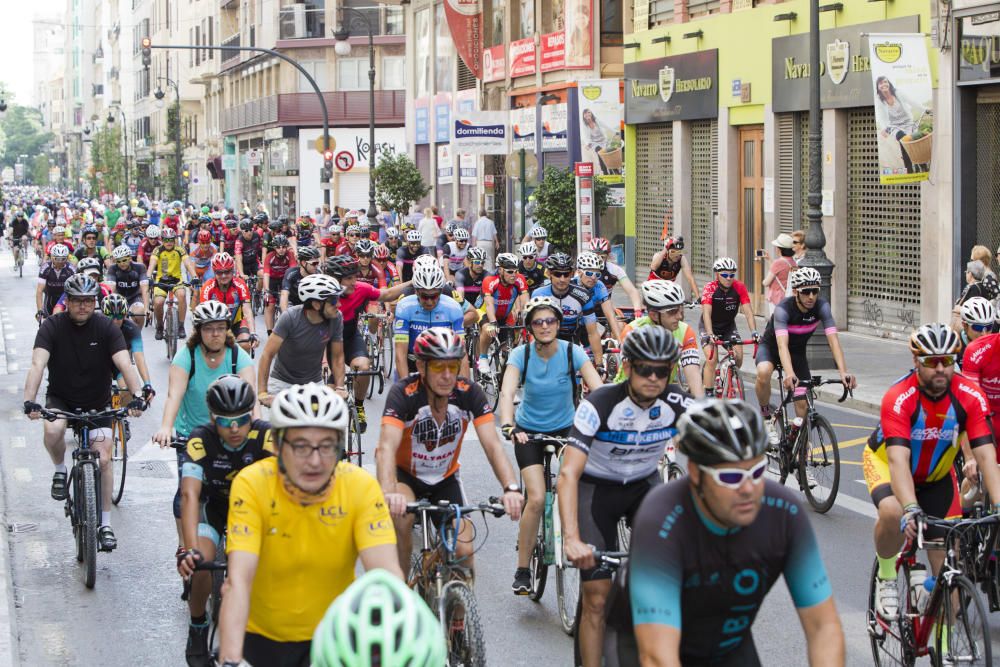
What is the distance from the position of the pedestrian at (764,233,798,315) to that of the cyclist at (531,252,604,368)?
202 inches

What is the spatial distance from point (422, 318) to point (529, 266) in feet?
18.7

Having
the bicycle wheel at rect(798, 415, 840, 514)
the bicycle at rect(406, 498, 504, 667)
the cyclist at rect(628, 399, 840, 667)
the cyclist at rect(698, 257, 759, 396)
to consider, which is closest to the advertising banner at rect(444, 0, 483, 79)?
the cyclist at rect(698, 257, 759, 396)

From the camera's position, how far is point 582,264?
16594 millimetres

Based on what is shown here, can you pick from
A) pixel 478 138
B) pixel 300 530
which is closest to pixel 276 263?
pixel 478 138

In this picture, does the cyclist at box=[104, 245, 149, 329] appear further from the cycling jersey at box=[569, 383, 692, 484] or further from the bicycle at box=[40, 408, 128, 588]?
the cycling jersey at box=[569, 383, 692, 484]

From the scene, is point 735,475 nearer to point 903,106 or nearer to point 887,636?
point 887,636

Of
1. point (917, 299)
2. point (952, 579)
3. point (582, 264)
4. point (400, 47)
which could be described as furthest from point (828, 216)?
point (400, 47)

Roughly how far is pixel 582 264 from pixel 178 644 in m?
8.63

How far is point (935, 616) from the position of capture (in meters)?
7.04

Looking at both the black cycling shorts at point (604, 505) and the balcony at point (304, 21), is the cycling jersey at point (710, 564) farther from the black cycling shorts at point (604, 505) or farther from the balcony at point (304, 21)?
the balcony at point (304, 21)

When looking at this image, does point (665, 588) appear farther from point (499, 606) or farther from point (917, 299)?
point (917, 299)

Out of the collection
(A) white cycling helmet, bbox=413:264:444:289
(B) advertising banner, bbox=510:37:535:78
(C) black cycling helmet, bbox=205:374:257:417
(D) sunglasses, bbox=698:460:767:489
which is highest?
(B) advertising banner, bbox=510:37:535:78

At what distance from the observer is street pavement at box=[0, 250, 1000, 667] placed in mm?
8516

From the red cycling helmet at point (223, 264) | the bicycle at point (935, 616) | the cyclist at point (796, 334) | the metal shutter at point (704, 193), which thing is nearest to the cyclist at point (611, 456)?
the bicycle at point (935, 616)
